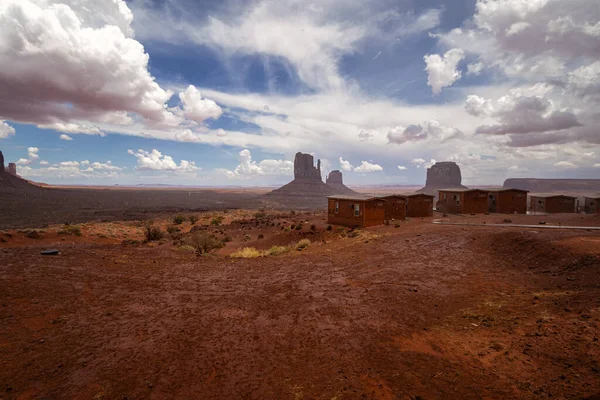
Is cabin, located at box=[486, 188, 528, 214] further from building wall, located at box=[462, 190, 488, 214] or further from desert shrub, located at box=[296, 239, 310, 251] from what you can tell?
desert shrub, located at box=[296, 239, 310, 251]

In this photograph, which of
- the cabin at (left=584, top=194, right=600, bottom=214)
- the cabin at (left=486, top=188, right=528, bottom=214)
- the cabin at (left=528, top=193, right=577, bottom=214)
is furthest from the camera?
the cabin at (left=528, top=193, right=577, bottom=214)

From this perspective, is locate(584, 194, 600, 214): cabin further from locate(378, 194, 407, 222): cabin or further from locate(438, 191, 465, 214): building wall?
locate(378, 194, 407, 222): cabin

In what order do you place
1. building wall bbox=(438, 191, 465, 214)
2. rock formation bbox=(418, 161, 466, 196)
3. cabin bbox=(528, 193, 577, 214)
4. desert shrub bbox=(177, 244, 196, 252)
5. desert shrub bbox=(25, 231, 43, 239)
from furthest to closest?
rock formation bbox=(418, 161, 466, 196) → cabin bbox=(528, 193, 577, 214) → building wall bbox=(438, 191, 465, 214) → desert shrub bbox=(25, 231, 43, 239) → desert shrub bbox=(177, 244, 196, 252)

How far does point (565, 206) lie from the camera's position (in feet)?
128

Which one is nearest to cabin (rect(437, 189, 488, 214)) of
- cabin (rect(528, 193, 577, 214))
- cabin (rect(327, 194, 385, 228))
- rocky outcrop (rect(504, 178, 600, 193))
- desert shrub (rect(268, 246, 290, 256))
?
cabin (rect(528, 193, 577, 214))

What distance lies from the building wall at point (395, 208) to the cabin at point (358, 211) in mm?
3132

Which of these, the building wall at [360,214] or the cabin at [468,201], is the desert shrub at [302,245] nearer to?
the building wall at [360,214]

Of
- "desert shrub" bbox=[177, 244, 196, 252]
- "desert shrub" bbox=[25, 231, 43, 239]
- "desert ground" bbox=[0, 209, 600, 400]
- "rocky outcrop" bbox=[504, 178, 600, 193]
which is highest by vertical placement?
"rocky outcrop" bbox=[504, 178, 600, 193]

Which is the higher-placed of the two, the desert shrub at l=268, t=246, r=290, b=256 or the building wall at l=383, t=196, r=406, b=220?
the building wall at l=383, t=196, r=406, b=220

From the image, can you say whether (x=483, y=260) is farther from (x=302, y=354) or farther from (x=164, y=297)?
(x=164, y=297)

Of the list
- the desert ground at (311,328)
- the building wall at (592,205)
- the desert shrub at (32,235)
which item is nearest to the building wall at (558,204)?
the building wall at (592,205)

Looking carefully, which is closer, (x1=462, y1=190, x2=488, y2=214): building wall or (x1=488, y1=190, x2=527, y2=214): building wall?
(x1=462, y1=190, x2=488, y2=214): building wall

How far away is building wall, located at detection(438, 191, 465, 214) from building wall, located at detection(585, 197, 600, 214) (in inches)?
685

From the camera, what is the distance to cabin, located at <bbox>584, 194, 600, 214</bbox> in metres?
36.9
